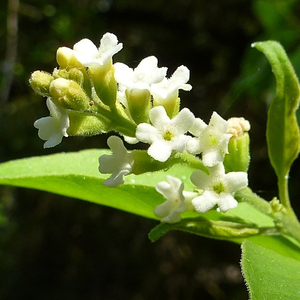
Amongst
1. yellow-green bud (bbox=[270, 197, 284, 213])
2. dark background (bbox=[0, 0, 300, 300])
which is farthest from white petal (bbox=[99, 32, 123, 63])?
dark background (bbox=[0, 0, 300, 300])

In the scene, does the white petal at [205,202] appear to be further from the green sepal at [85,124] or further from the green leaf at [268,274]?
the green sepal at [85,124]

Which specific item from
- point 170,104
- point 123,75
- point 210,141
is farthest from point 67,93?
point 210,141

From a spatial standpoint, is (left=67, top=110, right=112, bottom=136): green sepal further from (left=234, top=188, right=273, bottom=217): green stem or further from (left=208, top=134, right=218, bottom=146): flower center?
(left=234, top=188, right=273, bottom=217): green stem

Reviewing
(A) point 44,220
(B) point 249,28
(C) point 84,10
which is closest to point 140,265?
(A) point 44,220

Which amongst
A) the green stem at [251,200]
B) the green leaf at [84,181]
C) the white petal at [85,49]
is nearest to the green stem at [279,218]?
the green stem at [251,200]

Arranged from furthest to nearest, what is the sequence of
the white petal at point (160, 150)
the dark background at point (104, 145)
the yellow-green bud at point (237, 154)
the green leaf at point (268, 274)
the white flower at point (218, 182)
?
the dark background at point (104, 145) → the yellow-green bud at point (237, 154) → the white flower at point (218, 182) → the white petal at point (160, 150) → the green leaf at point (268, 274)

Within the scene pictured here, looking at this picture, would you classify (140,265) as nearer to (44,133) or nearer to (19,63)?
(19,63)
